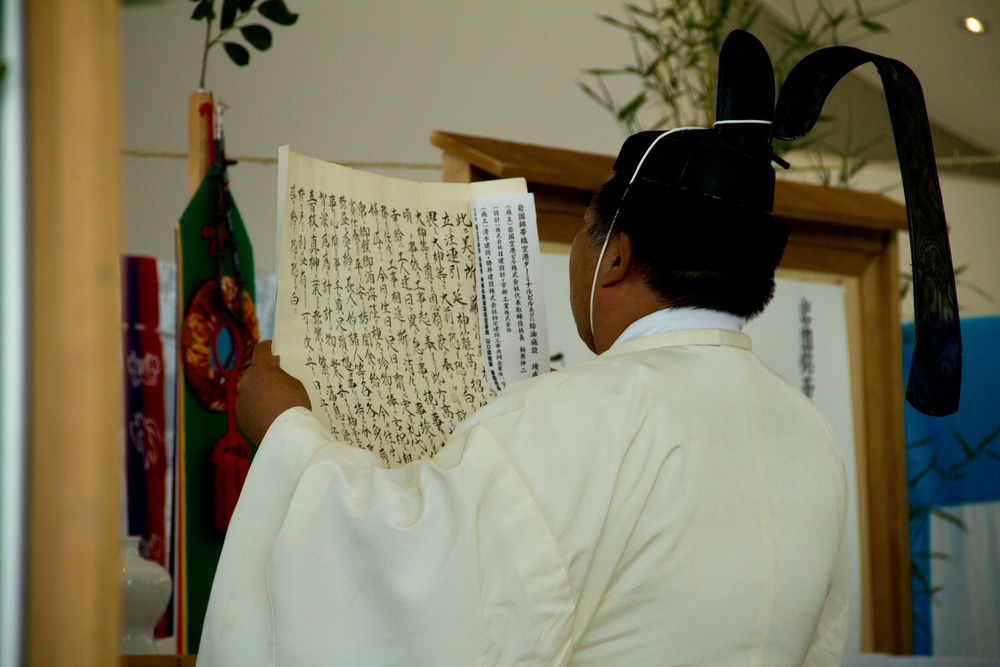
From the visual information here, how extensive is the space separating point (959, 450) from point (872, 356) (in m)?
0.40

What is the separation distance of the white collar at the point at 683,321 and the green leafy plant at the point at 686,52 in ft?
5.55

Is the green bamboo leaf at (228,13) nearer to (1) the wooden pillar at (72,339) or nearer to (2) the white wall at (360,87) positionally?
(2) the white wall at (360,87)

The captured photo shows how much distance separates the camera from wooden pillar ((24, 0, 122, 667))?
1.49ft

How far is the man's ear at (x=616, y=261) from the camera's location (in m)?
1.12

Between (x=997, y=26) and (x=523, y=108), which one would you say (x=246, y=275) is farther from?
(x=997, y=26)

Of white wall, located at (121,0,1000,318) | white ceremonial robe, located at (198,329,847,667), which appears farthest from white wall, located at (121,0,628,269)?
white ceremonial robe, located at (198,329,847,667)

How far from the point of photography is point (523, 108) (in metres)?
3.08

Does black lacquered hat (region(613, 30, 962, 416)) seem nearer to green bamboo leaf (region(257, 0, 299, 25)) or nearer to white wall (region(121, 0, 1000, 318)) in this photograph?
green bamboo leaf (region(257, 0, 299, 25))

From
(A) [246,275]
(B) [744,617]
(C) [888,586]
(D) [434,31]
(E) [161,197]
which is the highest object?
(D) [434,31]

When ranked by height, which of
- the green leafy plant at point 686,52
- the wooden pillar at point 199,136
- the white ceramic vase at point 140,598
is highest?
the green leafy plant at point 686,52

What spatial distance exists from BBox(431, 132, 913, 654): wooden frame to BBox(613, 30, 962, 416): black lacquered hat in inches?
28.3

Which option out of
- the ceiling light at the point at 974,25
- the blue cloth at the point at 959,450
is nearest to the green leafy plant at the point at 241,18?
the blue cloth at the point at 959,450

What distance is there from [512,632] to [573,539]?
0.10 meters

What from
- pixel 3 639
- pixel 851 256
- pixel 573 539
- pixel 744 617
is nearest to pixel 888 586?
pixel 851 256
